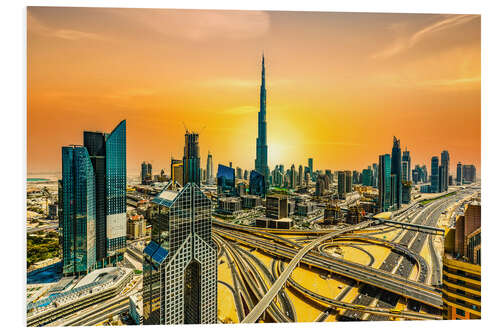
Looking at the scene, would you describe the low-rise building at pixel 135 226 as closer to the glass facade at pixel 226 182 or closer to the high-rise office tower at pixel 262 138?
the glass facade at pixel 226 182

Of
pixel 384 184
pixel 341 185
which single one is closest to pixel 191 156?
pixel 341 185

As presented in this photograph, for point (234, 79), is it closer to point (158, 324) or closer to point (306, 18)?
point (306, 18)

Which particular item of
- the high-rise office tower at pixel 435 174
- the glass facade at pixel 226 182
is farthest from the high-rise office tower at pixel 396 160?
the glass facade at pixel 226 182

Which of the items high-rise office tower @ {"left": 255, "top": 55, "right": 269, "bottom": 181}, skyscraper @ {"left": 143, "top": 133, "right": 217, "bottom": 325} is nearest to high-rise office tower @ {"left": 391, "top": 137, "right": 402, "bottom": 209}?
high-rise office tower @ {"left": 255, "top": 55, "right": 269, "bottom": 181}

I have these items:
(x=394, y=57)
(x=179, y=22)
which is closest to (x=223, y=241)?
(x=179, y=22)

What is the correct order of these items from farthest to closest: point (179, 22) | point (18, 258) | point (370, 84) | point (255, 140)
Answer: point (255, 140), point (370, 84), point (179, 22), point (18, 258)

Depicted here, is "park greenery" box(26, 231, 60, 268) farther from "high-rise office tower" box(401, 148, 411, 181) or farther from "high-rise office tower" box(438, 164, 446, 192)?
"high-rise office tower" box(438, 164, 446, 192)

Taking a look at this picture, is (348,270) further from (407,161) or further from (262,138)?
(262,138)
